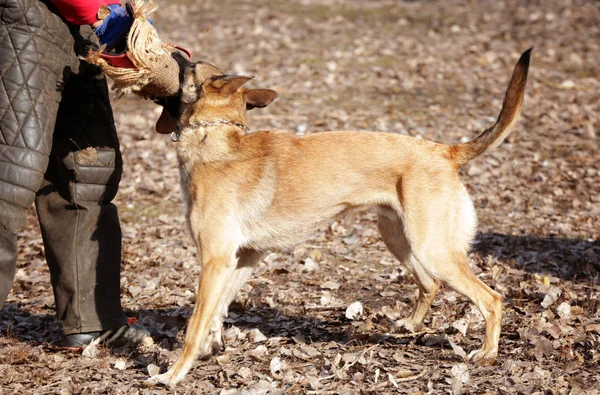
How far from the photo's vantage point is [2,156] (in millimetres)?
3988

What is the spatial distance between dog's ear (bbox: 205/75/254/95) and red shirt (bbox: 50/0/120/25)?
31.2 inches

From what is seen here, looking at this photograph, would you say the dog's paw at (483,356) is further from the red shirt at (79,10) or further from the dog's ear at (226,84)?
the red shirt at (79,10)

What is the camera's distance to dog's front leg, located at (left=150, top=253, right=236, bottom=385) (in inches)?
165

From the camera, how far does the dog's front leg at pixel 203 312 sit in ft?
13.7

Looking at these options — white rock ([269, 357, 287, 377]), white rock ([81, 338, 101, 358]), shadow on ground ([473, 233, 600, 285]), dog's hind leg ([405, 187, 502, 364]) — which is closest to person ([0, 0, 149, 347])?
white rock ([81, 338, 101, 358])

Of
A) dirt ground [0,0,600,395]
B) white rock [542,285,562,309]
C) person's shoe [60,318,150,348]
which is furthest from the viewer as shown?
white rock [542,285,562,309]

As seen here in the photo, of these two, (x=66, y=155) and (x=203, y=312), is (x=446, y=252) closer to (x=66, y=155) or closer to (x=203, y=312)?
(x=203, y=312)

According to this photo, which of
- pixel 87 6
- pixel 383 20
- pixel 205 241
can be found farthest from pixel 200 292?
pixel 383 20

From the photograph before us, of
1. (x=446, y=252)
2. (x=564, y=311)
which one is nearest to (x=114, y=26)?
(x=446, y=252)

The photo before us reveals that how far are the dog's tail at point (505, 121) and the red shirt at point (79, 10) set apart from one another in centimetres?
234

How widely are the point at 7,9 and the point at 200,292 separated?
1.97 m

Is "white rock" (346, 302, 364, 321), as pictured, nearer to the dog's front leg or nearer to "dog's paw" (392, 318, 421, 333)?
"dog's paw" (392, 318, 421, 333)

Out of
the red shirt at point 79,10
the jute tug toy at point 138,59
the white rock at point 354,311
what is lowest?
the white rock at point 354,311

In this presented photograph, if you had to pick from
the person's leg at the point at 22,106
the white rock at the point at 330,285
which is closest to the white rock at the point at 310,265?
the white rock at the point at 330,285
